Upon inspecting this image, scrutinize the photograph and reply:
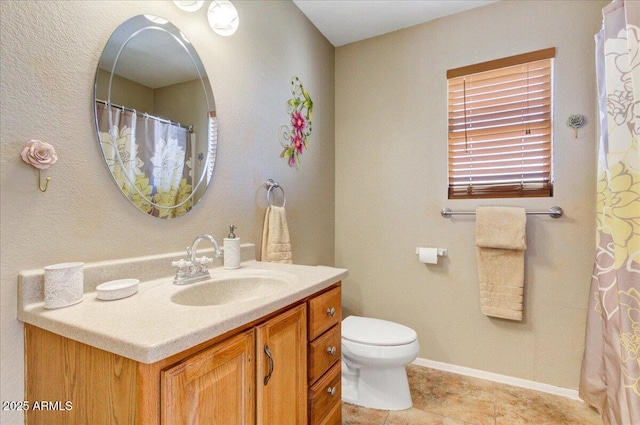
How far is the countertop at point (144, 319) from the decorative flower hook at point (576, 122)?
1.90 m

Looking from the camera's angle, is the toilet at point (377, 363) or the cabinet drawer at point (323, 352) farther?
the toilet at point (377, 363)

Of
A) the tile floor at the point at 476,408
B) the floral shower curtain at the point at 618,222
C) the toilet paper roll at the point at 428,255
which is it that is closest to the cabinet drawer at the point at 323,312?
the tile floor at the point at 476,408

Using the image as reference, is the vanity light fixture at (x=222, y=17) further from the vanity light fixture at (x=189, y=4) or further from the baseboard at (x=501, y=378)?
the baseboard at (x=501, y=378)

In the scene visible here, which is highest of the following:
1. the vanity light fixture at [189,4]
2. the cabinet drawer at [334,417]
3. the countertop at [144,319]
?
the vanity light fixture at [189,4]

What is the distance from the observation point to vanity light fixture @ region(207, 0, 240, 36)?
4.41 ft

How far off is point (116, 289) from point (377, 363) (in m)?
1.30

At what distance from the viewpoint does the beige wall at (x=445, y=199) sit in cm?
178

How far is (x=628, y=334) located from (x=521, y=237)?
65 cm

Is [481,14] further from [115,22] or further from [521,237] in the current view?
[115,22]

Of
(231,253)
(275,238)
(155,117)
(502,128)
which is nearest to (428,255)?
(502,128)

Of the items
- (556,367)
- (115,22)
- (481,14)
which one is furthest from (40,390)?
(481,14)

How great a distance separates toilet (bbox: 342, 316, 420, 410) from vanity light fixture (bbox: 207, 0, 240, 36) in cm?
168

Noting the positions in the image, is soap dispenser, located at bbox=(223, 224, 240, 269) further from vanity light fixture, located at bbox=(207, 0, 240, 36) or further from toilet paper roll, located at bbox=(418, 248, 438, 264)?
toilet paper roll, located at bbox=(418, 248, 438, 264)

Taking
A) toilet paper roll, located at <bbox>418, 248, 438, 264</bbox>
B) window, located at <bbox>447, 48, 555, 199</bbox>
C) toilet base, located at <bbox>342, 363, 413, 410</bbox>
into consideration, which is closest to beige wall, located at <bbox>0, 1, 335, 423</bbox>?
toilet base, located at <bbox>342, 363, 413, 410</bbox>
